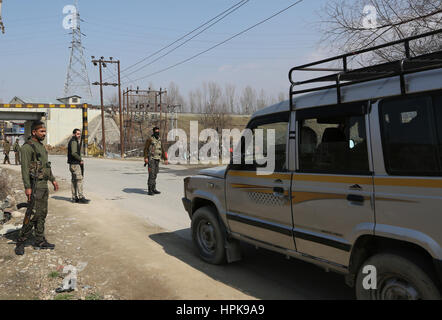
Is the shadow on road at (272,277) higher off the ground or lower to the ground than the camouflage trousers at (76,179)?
lower

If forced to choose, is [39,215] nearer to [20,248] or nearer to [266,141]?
[20,248]

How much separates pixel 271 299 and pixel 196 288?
88 centimetres

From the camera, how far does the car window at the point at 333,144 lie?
308 centimetres

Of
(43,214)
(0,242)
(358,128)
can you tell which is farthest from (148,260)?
(358,128)

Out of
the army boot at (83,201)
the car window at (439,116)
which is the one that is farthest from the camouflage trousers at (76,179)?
the car window at (439,116)

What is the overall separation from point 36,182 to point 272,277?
3923 millimetres

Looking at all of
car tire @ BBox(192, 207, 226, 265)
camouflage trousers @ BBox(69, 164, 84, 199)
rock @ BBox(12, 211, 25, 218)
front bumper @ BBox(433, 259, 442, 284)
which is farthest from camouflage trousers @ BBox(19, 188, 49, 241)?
front bumper @ BBox(433, 259, 442, 284)

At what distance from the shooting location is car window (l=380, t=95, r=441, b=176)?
102 inches

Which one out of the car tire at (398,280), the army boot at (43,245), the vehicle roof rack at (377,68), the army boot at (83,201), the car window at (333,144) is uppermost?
the vehicle roof rack at (377,68)

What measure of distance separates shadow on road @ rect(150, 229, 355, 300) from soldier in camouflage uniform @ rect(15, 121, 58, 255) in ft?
6.85

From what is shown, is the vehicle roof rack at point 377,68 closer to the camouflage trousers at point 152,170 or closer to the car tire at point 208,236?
the car tire at point 208,236

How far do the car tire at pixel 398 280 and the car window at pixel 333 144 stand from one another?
0.74m

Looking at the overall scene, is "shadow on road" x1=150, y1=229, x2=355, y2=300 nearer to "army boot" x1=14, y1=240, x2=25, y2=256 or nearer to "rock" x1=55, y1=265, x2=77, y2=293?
"rock" x1=55, y1=265, x2=77, y2=293
